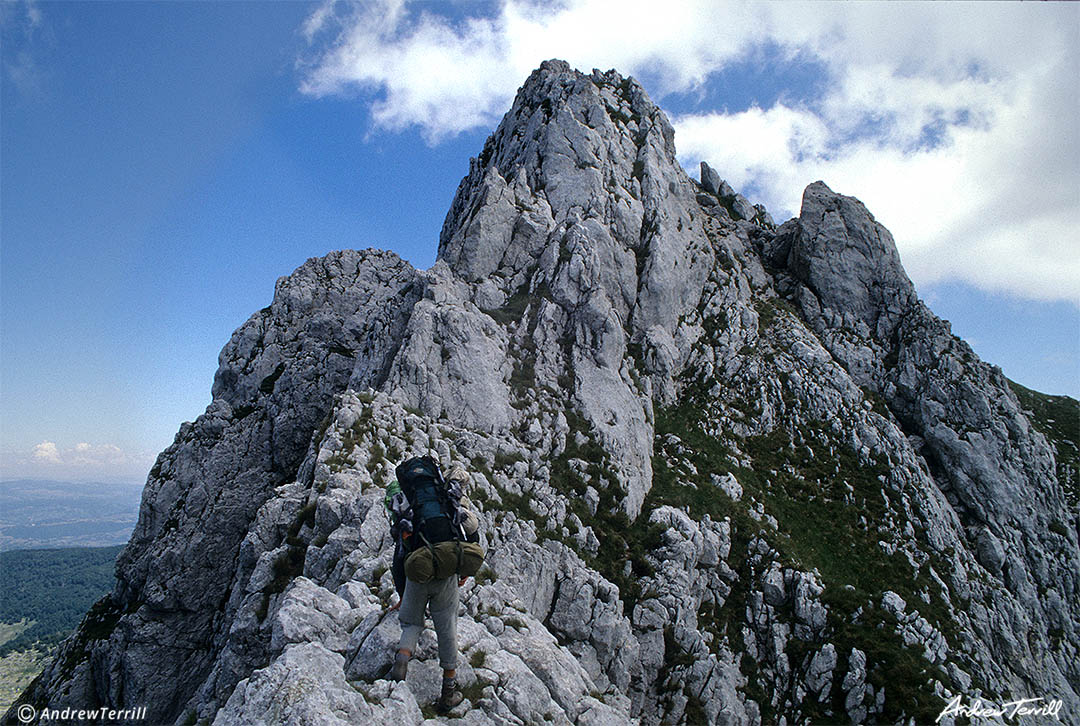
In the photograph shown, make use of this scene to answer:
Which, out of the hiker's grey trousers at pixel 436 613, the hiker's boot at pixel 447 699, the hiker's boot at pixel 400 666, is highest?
the hiker's grey trousers at pixel 436 613

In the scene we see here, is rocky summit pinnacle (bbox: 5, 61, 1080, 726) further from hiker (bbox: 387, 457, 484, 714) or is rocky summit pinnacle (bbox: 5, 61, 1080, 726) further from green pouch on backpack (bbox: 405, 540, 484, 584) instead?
green pouch on backpack (bbox: 405, 540, 484, 584)

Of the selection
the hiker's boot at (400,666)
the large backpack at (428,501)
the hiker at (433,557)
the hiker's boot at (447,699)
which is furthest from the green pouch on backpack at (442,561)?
the hiker's boot at (447,699)

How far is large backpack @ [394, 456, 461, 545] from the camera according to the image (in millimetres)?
8664

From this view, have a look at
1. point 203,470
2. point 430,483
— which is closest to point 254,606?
point 430,483

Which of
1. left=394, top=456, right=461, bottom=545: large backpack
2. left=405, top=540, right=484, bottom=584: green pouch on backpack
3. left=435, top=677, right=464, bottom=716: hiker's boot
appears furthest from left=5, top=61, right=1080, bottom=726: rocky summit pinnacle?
left=394, top=456, right=461, bottom=545: large backpack

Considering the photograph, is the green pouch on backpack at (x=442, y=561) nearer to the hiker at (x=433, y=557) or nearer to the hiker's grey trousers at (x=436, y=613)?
the hiker at (x=433, y=557)

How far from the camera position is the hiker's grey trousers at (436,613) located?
8.89 metres

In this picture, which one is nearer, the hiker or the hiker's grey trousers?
the hiker

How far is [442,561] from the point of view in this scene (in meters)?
8.52

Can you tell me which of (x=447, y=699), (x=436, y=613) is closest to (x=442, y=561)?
(x=436, y=613)

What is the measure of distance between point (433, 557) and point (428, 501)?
954 mm

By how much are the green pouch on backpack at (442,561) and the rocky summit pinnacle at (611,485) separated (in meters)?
2.40

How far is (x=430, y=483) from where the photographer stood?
30.3 feet

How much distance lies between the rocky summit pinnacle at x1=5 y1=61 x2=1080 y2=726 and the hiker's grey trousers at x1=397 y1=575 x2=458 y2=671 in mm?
907
